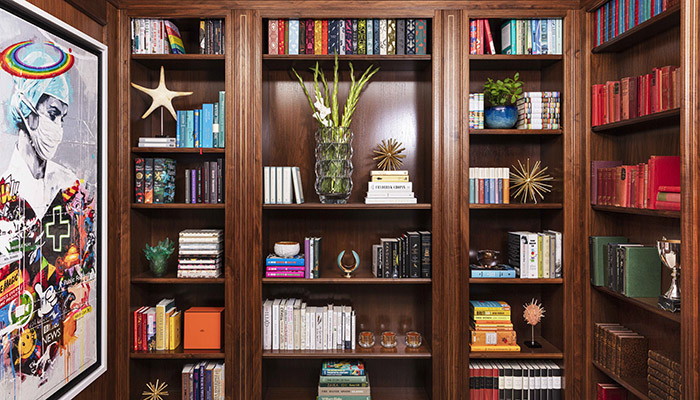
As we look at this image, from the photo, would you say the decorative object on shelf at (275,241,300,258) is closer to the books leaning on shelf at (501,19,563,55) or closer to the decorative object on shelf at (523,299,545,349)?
the decorative object on shelf at (523,299,545,349)

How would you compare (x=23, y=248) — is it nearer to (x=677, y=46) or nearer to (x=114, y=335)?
(x=114, y=335)

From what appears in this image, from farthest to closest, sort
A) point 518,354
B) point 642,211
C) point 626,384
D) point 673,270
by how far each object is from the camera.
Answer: point 518,354 → point 626,384 → point 642,211 → point 673,270

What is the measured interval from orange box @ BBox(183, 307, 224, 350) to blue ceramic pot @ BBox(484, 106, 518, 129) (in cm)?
182

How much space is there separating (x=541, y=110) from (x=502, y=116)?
0.21 metres

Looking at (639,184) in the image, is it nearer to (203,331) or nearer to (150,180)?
(203,331)

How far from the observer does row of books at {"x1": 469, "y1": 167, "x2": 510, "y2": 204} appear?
2504 millimetres

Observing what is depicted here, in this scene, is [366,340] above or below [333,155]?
below

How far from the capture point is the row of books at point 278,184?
2.53m

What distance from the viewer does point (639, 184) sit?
203 cm

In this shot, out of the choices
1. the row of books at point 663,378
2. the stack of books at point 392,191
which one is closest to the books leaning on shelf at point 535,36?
the stack of books at point 392,191

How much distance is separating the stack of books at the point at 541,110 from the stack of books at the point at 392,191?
0.72 metres

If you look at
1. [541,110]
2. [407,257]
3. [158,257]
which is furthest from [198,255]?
[541,110]

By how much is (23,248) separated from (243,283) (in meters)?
1.02

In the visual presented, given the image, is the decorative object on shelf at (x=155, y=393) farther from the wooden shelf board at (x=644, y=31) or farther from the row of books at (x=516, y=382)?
the wooden shelf board at (x=644, y=31)
